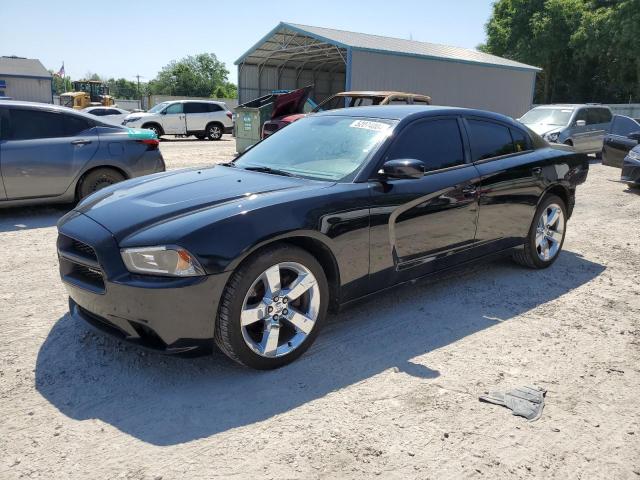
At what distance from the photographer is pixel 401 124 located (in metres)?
4.02

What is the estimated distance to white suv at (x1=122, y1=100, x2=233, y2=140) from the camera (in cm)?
2248

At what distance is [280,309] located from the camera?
3.23m

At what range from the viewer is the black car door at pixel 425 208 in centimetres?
372

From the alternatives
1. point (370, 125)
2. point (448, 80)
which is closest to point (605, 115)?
point (448, 80)

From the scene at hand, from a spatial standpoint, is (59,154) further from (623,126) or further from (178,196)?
(623,126)

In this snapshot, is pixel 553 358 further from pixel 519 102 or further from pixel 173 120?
pixel 519 102

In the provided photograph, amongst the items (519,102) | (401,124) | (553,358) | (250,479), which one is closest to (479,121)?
(401,124)

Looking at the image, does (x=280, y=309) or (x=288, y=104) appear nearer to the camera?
(x=280, y=309)

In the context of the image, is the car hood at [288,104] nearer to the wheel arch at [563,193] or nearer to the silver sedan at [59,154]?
the silver sedan at [59,154]

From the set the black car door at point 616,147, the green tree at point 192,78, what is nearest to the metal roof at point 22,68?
the green tree at point 192,78

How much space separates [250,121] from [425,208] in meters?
12.6

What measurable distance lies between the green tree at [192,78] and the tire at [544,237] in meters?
70.4

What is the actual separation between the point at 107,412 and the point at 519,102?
2734 centimetres

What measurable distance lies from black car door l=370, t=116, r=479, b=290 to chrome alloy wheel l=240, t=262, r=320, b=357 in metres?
0.56
